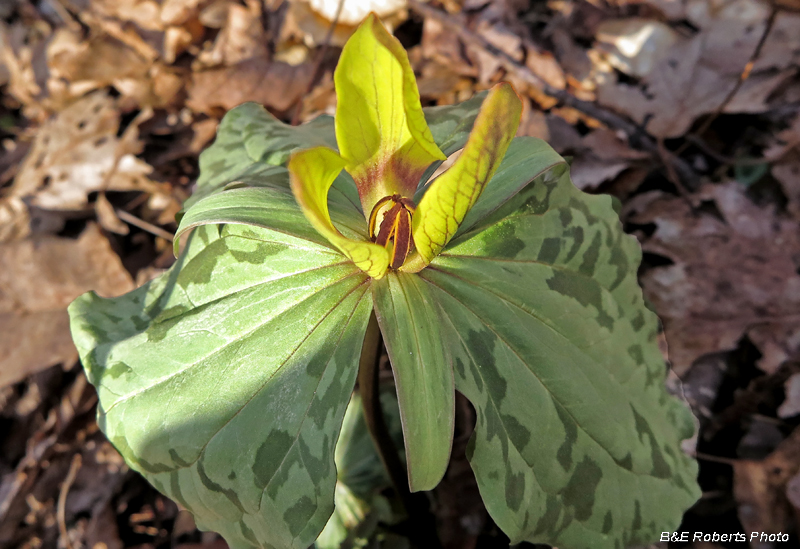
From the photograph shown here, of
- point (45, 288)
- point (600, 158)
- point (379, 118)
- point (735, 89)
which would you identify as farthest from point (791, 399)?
point (45, 288)

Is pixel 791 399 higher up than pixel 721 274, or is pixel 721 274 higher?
pixel 721 274

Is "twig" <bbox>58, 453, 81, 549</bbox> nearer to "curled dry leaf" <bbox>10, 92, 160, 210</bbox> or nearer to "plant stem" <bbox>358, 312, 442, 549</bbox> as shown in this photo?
"curled dry leaf" <bbox>10, 92, 160, 210</bbox>

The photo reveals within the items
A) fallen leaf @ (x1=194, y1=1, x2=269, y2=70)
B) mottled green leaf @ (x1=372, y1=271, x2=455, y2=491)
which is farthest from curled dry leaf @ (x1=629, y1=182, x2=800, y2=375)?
fallen leaf @ (x1=194, y1=1, x2=269, y2=70)

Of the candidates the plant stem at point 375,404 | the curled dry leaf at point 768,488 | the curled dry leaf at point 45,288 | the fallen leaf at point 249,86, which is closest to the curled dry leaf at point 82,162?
the curled dry leaf at point 45,288

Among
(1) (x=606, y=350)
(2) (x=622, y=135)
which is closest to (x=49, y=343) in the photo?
(1) (x=606, y=350)

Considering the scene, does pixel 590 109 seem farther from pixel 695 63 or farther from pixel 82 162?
pixel 82 162

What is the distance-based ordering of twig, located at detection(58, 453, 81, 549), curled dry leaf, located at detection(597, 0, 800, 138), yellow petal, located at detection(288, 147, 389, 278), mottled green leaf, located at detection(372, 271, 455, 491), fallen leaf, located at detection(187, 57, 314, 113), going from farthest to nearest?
fallen leaf, located at detection(187, 57, 314, 113) < curled dry leaf, located at detection(597, 0, 800, 138) < twig, located at detection(58, 453, 81, 549) < mottled green leaf, located at detection(372, 271, 455, 491) < yellow petal, located at detection(288, 147, 389, 278)
